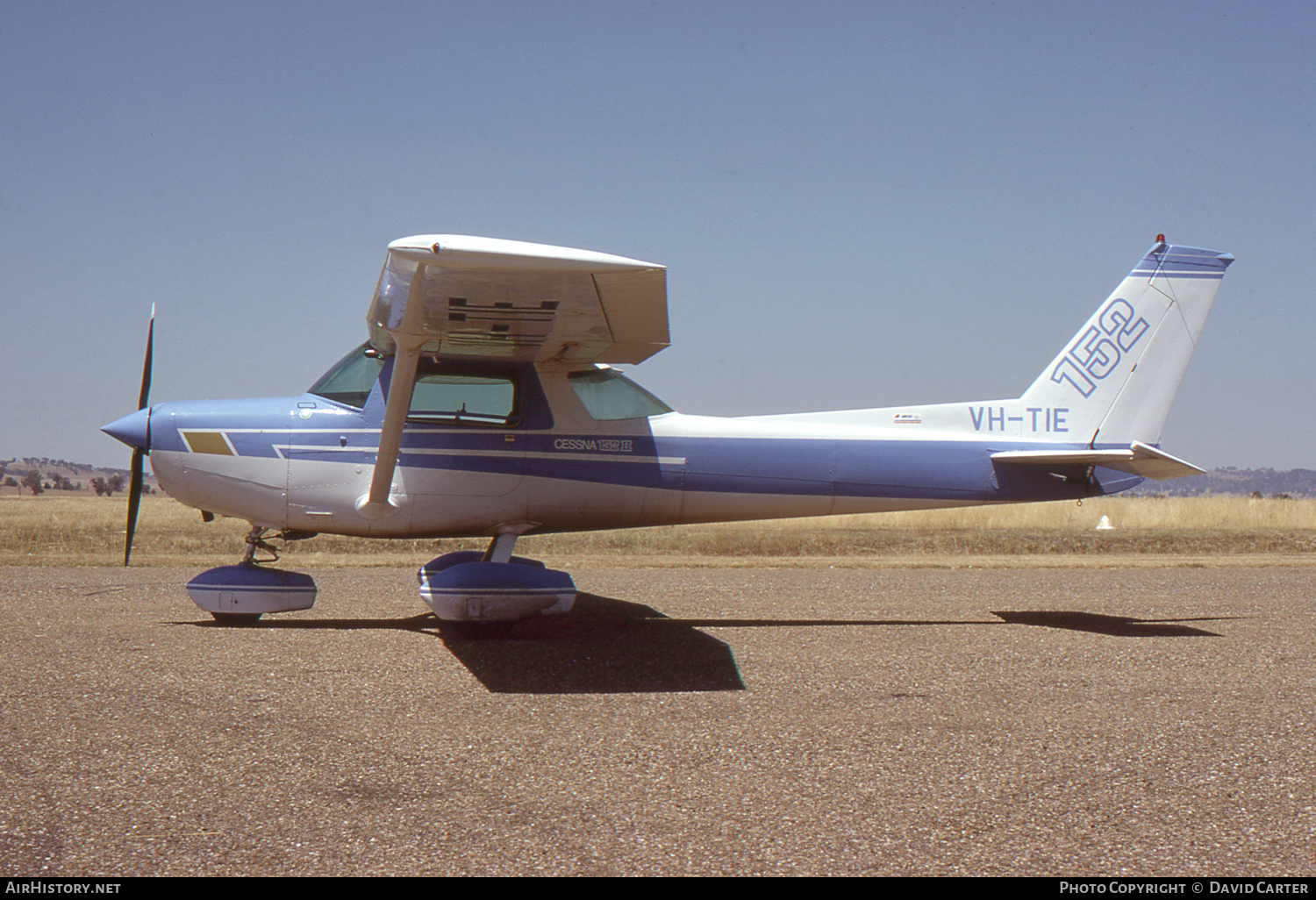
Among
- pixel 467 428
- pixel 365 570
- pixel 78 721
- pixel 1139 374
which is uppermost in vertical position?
pixel 1139 374

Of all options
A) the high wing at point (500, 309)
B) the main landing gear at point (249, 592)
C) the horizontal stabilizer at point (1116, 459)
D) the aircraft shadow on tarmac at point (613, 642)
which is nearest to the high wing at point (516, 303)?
the high wing at point (500, 309)

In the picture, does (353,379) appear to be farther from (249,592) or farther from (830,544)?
(830,544)

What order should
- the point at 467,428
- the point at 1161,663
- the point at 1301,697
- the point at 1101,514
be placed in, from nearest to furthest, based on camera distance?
the point at 1301,697 → the point at 1161,663 → the point at 467,428 → the point at 1101,514

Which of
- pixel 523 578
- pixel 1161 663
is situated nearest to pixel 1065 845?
pixel 1161 663

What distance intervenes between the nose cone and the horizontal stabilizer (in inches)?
278

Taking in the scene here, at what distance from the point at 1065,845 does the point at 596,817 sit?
1.58 m

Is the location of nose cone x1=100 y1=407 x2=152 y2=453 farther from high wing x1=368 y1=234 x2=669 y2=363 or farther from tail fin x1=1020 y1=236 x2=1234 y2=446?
tail fin x1=1020 y1=236 x2=1234 y2=446

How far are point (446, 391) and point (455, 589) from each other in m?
1.74

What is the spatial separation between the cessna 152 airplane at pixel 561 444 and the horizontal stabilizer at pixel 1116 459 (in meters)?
0.02

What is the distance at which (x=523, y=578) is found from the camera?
6.61 metres

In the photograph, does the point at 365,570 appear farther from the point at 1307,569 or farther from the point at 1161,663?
the point at 1307,569

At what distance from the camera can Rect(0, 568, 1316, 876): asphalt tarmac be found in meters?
2.98

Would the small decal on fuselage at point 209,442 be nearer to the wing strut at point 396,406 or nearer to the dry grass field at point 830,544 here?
the wing strut at point 396,406
